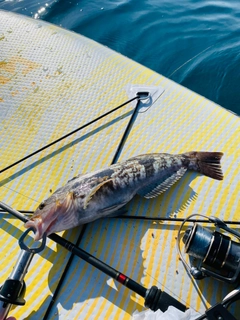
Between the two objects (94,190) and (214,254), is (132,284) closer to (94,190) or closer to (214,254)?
(214,254)

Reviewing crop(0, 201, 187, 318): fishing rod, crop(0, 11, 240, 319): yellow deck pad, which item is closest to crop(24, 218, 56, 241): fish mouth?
crop(0, 201, 187, 318): fishing rod

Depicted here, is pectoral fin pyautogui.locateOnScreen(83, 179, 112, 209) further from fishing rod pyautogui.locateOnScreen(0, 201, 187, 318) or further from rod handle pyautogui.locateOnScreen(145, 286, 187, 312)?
rod handle pyautogui.locateOnScreen(145, 286, 187, 312)

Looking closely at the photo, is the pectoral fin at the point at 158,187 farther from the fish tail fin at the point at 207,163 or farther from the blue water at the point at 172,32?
the blue water at the point at 172,32

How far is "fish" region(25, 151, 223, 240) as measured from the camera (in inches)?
90.4

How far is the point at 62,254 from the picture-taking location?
2439mm

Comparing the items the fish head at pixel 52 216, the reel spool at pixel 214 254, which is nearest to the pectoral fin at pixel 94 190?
the fish head at pixel 52 216

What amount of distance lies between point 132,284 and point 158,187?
87 centimetres

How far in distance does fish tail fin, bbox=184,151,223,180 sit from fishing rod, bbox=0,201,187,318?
1.15 meters

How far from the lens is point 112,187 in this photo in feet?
8.12

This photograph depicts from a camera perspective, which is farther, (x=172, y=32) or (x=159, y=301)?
(x=172, y=32)

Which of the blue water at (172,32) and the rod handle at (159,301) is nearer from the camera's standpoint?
the rod handle at (159,301)

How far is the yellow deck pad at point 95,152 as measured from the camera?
2246 mm

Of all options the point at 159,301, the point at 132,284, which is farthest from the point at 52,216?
the point at 159,301

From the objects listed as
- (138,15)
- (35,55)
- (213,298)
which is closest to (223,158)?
(213,298)
